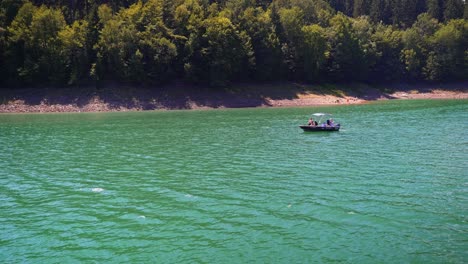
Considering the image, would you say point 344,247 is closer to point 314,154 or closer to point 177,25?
point 314,154

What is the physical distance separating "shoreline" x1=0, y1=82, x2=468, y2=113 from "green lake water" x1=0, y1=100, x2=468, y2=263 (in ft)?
144

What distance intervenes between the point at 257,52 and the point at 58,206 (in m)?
92.6

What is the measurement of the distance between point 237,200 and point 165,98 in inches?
2914

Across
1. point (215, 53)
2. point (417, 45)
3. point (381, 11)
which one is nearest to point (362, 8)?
point (381, 11)

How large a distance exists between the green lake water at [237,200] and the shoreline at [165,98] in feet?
144

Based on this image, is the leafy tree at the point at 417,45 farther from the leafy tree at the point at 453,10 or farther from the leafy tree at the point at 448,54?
the leafy tree at the point at 453,10

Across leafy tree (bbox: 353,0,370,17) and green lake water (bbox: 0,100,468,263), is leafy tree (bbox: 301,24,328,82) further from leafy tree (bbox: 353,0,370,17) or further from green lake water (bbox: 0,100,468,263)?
leafy tree (bbox: 353,0,370,17)

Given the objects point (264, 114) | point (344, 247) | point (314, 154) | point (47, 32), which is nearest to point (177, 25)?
point (47, 32)

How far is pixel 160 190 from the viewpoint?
27469 mm

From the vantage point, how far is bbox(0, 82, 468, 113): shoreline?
9119 cm

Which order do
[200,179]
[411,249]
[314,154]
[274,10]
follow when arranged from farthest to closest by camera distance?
[274,10] → [314,154] → [200,179] → [411,249]

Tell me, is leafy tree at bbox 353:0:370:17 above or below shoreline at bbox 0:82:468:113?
above

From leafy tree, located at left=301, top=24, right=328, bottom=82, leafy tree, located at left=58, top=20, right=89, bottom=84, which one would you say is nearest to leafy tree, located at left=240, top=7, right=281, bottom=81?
leafy tree, located at left=301, top=24, right=328, bottom=82

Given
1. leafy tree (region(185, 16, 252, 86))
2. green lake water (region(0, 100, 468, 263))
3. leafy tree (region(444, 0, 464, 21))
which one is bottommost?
green lake water (region(0, 100, 468, 263))
